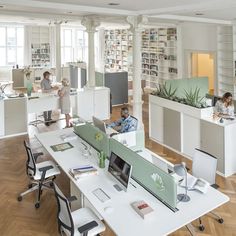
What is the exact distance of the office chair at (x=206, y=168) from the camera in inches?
160

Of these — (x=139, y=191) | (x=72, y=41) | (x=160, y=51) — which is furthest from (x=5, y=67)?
(x=139, y=191)

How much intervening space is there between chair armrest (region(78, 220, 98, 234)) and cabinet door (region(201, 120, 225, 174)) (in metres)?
3.17

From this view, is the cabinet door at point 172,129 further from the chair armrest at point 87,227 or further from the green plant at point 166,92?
the chair armrest at point 87,227

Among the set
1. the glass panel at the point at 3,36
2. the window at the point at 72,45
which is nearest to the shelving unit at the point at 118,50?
the window at the point at 72,45

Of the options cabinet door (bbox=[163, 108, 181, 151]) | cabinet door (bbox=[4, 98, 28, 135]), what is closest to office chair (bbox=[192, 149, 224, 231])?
cabinet door (bbox=[163, 108, 181, 151])

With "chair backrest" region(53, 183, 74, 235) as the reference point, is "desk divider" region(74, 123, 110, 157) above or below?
above

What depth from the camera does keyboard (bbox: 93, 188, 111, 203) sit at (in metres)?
3.36

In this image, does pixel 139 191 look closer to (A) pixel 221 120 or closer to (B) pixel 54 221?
(B) pixel 54 221

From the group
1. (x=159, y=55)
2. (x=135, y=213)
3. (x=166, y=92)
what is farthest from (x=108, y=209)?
(x=159, y=55)

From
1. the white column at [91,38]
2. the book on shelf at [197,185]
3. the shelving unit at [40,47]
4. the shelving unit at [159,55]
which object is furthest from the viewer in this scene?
the shelving unit at [40,47]

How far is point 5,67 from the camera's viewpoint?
55.3 feet

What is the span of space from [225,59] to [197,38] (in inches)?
64.1

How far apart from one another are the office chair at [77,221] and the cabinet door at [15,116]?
5.19 m

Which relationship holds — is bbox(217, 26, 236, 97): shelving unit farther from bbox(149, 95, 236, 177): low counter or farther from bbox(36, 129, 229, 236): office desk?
Answer: bbox(36, 129, 229, 236): office desk
